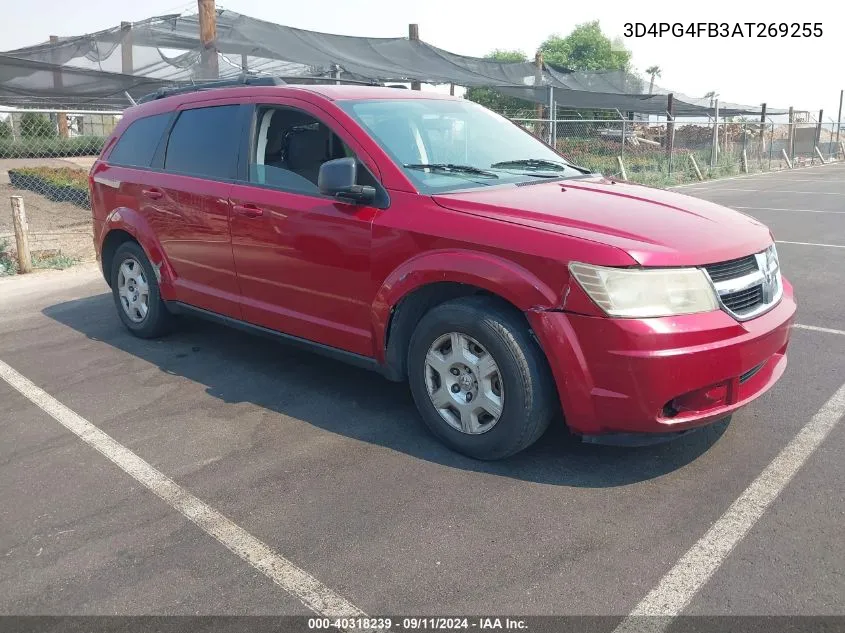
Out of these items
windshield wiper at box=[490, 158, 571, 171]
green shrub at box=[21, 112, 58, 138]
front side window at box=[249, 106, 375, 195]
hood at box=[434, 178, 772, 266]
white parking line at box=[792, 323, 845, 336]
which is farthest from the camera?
green shrub at box=[21, 112, 58, 138]

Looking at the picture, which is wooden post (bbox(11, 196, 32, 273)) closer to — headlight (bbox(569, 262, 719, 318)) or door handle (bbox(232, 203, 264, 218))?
door handle (bbox(232, 203, 264, 218))

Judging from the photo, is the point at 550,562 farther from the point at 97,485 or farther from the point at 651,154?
the point at 651,154

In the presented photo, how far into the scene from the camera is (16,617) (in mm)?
2564

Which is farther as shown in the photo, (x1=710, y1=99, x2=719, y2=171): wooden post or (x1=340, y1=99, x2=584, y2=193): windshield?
(x1=710, y1=99, x2=719, y2=171): wooden post

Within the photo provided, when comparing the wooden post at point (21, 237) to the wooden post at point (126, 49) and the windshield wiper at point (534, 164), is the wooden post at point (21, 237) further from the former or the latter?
the windshield wiper at point (534, 164)

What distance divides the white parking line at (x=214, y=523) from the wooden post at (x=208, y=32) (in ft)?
28.2

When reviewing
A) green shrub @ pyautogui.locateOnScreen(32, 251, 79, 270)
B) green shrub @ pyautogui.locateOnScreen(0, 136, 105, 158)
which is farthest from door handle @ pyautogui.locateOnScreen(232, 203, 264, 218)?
green shrub @ pyautogui.locateOnScreen(0, 136, 105, 158)

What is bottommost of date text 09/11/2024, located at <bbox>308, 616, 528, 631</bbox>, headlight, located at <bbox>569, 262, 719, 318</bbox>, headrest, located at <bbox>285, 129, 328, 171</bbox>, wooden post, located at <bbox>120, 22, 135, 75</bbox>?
date text 09/11/2024, located at <bbox>308, 616, 528, 631</bbox>

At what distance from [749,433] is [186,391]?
10.7ft

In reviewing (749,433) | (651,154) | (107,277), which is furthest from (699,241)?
(651,154)

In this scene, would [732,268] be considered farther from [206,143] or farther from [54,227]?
[54,227]

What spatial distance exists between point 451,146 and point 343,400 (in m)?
1.62

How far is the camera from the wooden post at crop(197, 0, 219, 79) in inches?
459

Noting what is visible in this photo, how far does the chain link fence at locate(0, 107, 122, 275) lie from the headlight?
7.29 meters
